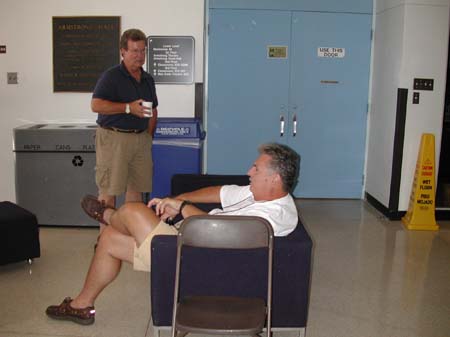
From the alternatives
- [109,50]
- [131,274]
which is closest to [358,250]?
[131,274]

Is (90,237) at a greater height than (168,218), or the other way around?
(168,218)

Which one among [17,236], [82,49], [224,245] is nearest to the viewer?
[224,245]

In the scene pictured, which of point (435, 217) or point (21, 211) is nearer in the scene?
point (21, 211)

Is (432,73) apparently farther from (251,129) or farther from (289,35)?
(251,129)

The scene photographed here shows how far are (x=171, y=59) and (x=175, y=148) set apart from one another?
1.11 m

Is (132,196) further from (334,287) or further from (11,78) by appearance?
(11,78)

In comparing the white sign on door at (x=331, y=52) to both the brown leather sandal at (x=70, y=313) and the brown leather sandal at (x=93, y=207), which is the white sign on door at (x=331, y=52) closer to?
the brown leather sandal at (x=93, y=207)

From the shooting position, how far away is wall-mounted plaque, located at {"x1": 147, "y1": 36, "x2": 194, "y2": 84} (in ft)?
17.4

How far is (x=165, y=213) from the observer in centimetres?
254

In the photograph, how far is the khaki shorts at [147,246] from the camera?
2.50 meters

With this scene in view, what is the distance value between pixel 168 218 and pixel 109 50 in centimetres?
317

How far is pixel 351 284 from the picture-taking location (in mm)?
3545

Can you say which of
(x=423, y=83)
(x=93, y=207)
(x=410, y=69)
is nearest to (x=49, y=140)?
(x=93, y=207)

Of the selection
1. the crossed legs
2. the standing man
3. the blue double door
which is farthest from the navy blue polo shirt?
the blue double door
